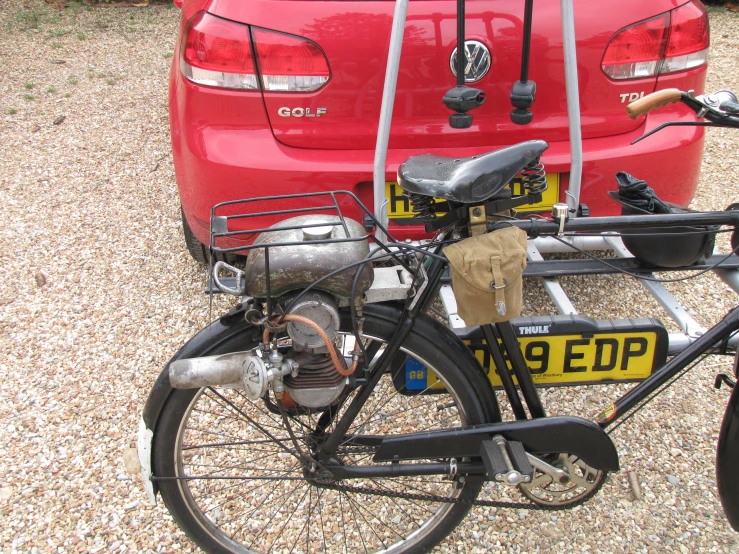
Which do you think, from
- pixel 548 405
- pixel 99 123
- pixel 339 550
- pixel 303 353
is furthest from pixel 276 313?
pixel 99 123

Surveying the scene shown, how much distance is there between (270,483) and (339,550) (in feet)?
1.19

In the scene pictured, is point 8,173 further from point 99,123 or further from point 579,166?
point 579,166

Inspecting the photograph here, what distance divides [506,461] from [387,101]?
115cm

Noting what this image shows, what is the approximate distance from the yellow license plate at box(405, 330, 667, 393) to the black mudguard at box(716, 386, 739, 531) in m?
0.23

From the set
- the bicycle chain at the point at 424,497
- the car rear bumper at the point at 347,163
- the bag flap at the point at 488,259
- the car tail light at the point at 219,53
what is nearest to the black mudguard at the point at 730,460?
the bicycle chain at the point at 424,497

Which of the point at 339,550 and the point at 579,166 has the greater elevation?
the point at 579,166

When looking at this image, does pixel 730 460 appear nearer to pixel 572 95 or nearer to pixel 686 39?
pixel 572 95

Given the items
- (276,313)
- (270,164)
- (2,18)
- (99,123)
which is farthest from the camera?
(2,18)

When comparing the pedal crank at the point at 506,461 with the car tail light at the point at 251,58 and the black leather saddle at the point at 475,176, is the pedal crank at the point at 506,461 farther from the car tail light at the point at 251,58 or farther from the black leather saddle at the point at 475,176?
the car tail light at the point at 251,58

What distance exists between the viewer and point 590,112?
2.57 metres

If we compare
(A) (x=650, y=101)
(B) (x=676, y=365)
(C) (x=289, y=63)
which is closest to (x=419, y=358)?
(B) (x=676, y=365)

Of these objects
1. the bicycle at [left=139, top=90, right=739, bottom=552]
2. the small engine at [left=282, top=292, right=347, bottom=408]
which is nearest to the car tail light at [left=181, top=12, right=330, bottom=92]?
the bicycle at [left=139, top=90, right=739, bottom=552]

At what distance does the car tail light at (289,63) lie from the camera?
242 cm

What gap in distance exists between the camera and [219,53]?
2.48m
